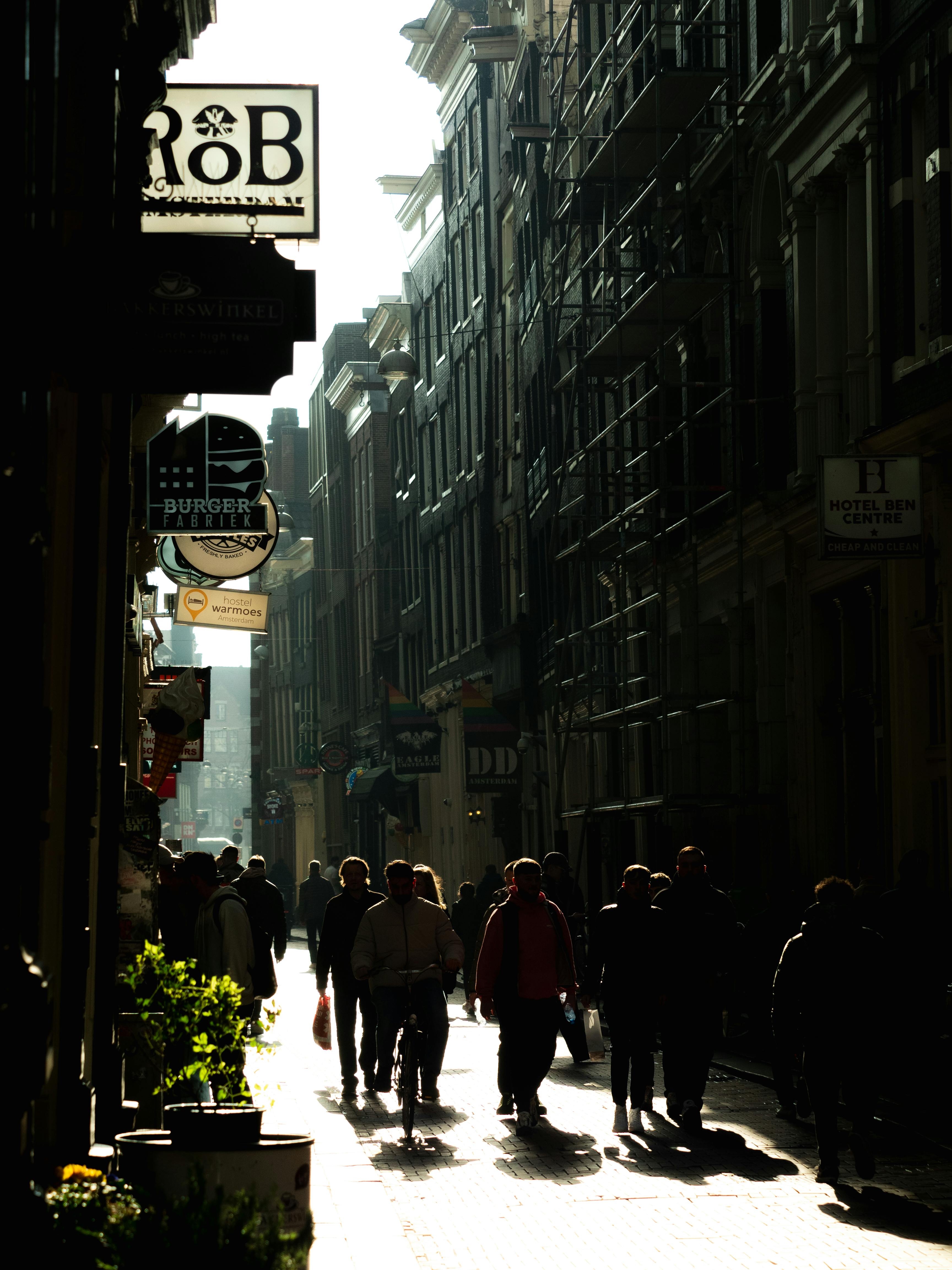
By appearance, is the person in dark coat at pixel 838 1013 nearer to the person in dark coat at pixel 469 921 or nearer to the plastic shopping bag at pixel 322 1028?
the plastic shopping bag at pixel 322 1028

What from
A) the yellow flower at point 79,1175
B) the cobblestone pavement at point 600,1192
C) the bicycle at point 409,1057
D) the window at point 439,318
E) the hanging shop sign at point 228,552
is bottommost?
the cobblestone pavement at point 600,1192

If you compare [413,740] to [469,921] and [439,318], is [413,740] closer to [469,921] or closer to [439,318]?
[439,318]

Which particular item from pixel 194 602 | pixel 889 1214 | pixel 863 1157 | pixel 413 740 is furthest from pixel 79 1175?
pixel 413 740

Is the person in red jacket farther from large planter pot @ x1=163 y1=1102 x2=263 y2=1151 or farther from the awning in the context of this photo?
the awning

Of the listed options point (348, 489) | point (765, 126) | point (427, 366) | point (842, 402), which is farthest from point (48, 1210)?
point (348, 489)

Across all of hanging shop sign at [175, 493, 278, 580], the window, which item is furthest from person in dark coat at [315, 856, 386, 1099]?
the window

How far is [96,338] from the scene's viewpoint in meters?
5.72

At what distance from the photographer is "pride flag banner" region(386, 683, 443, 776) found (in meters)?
43.8

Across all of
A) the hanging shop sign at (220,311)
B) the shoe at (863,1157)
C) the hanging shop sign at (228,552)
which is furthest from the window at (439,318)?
the hanging shop sign at (220,311)

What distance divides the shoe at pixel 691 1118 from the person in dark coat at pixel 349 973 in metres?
3.47

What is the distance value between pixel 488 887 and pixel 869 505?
12.5 meters

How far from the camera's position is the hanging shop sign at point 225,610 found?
90.9 feet

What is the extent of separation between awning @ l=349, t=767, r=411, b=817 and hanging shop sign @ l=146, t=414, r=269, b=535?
3563cm

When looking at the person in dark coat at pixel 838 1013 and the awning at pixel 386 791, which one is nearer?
the person in dark coat at pixel 838 1013
